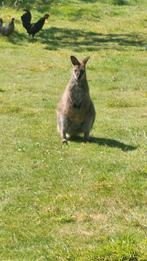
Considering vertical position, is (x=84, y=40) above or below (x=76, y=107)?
below

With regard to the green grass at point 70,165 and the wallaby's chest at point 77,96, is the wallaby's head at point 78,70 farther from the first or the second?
the green grass at point 70,165

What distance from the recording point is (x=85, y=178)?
10.1 m

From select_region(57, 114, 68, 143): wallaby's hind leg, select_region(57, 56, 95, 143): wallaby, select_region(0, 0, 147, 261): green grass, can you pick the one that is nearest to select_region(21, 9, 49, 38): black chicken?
select_region(0, 0, 147, 261): green grass

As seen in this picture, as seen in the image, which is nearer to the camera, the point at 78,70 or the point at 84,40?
the point at 78,70

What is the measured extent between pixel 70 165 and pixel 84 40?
16.8m

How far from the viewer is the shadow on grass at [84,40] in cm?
2572

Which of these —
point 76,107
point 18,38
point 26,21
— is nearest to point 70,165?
point 76,107

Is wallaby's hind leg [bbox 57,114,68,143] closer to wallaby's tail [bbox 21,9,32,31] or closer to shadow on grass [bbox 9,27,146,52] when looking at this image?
shadow on grass [bbox 9,27,146,52]

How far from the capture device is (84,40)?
27.0 metres

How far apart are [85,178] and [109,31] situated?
2016cm

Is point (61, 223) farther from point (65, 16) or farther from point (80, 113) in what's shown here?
point (65, 16)

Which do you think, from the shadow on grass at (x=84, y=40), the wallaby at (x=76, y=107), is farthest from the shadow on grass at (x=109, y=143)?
the shadow on grass at (x=84, y=40)

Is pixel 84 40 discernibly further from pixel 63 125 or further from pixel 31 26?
pixel 63 125

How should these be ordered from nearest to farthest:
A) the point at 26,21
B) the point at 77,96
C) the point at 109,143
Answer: the point at 77,96, the point at 109,143, the point at 26,21
